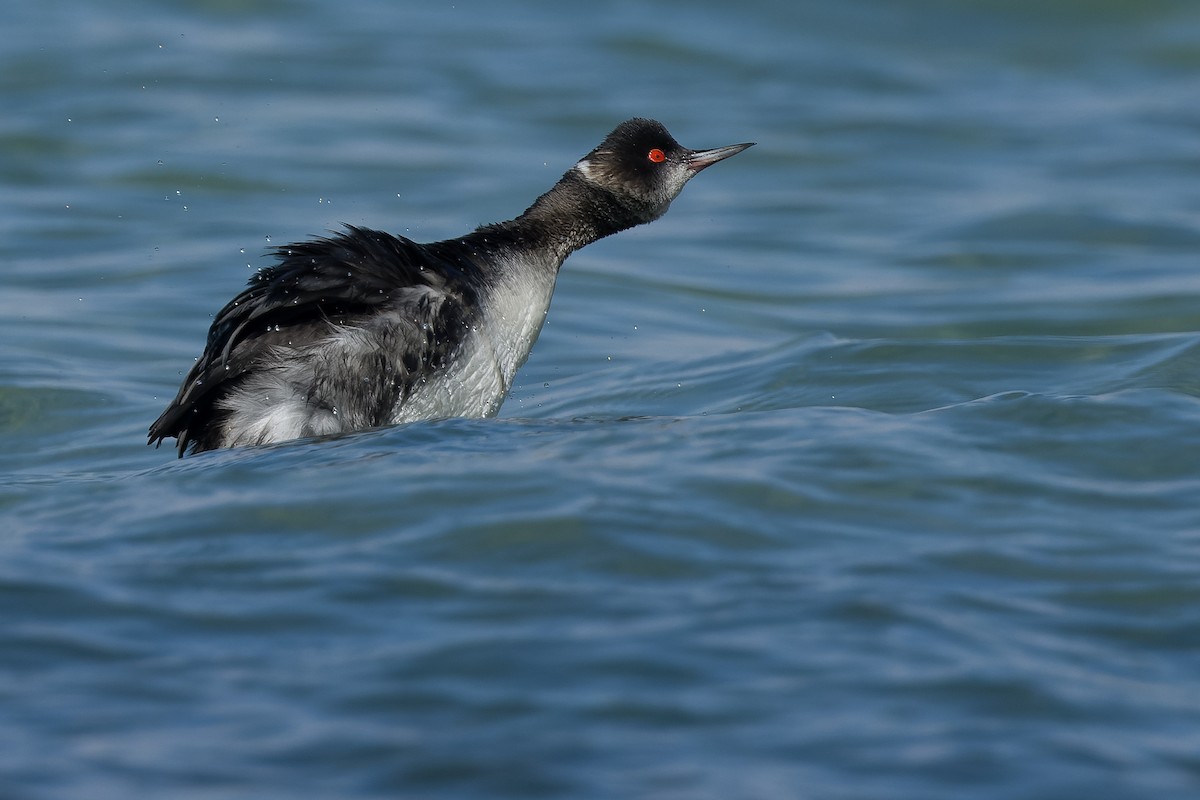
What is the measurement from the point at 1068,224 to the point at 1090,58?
5379 mm

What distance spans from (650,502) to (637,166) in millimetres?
3129

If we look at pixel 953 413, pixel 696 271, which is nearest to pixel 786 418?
pixel 953 413

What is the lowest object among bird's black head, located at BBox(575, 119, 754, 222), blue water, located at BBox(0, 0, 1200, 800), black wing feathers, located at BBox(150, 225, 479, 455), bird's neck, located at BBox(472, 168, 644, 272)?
blue water, located at BBox(0, 0, 1200, 800)

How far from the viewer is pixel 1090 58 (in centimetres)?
1736

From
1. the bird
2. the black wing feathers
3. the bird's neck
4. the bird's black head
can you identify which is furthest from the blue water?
the bird's black head

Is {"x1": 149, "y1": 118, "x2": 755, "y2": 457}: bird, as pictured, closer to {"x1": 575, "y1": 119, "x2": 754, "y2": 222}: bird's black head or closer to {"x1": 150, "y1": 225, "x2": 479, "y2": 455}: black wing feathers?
{"x1": 150, "y1": 225, "x2": 479, "y2": 455}: black wing feathers

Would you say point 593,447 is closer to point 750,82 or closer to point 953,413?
point 953,413

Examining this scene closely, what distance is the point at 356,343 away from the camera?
7.06 m

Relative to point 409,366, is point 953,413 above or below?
below

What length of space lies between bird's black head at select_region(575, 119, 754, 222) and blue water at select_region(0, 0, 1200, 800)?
43.8 inches

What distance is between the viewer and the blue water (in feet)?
14.1

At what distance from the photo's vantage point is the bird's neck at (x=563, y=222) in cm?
820

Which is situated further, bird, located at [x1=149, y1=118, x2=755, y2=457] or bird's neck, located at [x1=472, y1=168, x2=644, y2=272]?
bird's neck, located at [x1=472, y1=168, x2=644, y2=272]

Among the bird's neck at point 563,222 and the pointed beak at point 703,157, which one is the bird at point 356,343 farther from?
the pointed beak at point 703,157
